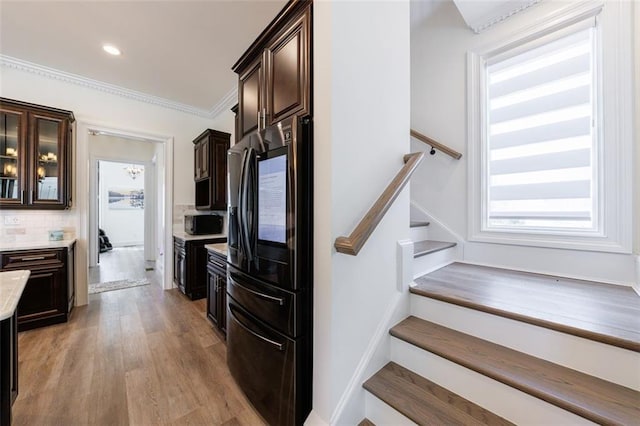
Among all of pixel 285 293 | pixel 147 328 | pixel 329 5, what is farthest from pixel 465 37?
Answer: pixel 147 328

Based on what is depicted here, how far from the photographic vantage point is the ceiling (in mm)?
2172

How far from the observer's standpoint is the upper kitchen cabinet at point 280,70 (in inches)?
53.7

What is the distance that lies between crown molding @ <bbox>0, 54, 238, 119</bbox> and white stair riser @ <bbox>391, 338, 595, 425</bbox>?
12.3ft

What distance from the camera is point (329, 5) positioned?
121cm

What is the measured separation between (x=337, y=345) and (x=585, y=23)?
2.99 m

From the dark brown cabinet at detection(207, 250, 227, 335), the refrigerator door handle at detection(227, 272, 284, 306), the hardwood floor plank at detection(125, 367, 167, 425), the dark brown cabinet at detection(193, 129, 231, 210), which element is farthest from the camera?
the dark brown cabinet at detection(193, 129, 231, 210)

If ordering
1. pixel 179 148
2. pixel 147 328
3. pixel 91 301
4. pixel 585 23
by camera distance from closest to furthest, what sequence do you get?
pixel 585 23, pixel 147 328, pixel 91 301, pixel 179 148

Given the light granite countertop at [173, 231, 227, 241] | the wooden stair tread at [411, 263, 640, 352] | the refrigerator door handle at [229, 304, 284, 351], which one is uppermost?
the light granite countertop at [173, 231, 227, 241]

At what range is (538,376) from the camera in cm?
112

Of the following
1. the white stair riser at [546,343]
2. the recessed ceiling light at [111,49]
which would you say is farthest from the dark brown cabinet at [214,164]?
the white stair riser at [546,343]

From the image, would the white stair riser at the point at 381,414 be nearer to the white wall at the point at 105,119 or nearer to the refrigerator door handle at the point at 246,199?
the refrigerator door handle at the point at 246,199

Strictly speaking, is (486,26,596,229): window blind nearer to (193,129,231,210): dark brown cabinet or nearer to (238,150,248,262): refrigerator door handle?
(238,150,248,262): refrigerator door handle

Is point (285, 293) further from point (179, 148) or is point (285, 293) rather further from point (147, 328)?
point (179, 148)

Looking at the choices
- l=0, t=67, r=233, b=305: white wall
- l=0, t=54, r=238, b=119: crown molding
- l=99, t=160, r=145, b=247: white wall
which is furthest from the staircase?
l=99, t=160, r=145, b=247: white wall
